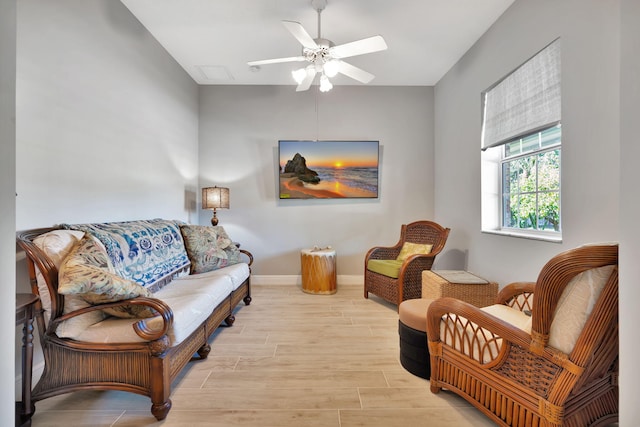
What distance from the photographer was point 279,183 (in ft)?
12.5

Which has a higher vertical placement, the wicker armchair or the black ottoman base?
the wicker armchair

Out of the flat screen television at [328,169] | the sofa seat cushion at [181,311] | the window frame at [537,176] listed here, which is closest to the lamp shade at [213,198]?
the flat screen television at [328,169]

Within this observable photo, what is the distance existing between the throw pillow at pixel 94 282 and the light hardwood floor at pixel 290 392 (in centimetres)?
55

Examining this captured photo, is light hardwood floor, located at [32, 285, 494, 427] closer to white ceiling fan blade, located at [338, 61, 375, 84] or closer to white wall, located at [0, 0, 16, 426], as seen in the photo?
white wall, located at [0, 0, 16, 426]

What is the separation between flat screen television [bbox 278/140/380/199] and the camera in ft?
12.4

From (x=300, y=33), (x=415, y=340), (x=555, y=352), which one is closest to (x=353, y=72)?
(x=300, y=33)

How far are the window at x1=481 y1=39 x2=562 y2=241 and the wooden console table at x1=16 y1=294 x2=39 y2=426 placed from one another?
3.16 m

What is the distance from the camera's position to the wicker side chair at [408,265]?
2.87m

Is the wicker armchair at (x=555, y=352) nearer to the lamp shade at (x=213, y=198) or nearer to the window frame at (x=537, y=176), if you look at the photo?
the window frame at (x=537, y=176)

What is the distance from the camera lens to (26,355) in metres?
1.29

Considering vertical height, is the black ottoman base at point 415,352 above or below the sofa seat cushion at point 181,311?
below

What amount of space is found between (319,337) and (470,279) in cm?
140

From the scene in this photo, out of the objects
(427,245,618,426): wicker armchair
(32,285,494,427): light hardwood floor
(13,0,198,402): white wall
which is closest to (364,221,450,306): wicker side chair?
(32,285,494,427): light hardwood floor

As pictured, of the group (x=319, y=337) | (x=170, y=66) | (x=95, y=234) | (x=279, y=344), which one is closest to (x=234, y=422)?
(x=279, y=344)
